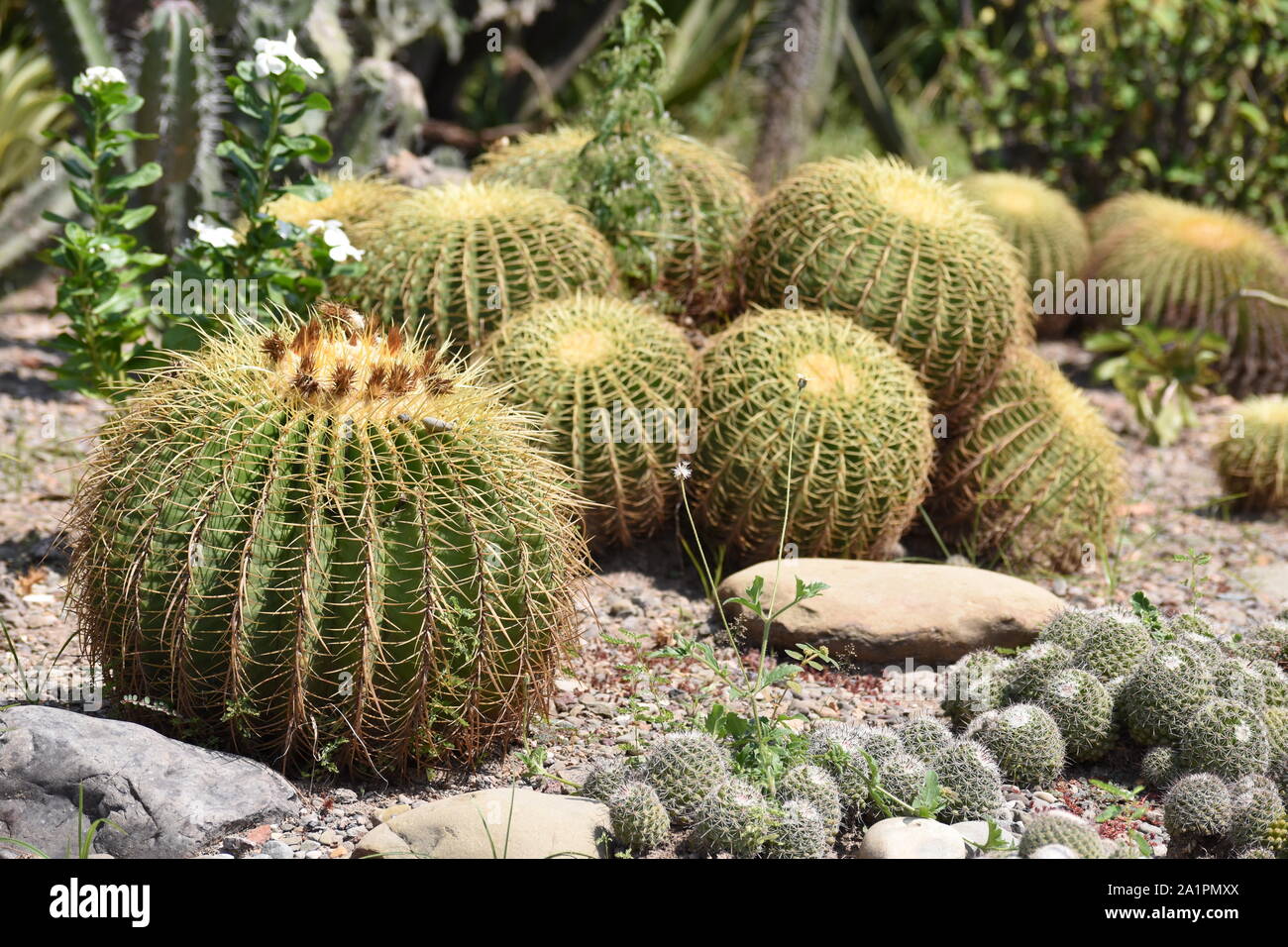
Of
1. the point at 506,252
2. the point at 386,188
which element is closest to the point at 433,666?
the point at 506,252

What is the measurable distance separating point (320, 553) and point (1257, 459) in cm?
441

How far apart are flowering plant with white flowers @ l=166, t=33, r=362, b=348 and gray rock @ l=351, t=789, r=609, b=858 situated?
1.78 metres

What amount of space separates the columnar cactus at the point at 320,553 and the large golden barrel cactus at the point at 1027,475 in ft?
7.30

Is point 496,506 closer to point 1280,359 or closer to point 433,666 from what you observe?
point 433,666

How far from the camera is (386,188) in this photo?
17.3 ft

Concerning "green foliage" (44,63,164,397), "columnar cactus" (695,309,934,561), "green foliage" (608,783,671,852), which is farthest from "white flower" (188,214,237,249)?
"green foliage" (608,783,671,852)

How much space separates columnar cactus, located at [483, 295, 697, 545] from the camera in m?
4.28

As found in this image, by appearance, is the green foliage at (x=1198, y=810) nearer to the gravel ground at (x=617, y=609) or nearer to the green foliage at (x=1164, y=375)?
the gravel ground at (x=617, y=609)

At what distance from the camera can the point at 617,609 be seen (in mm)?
4324

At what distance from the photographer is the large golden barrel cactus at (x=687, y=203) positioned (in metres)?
5.16

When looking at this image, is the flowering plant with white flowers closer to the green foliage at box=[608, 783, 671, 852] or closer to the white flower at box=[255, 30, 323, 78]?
the white flower at box=[255, 30, 323, 78]

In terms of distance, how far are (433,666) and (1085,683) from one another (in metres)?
1.66

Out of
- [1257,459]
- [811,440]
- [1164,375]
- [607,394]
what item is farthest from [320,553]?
[1164,375]

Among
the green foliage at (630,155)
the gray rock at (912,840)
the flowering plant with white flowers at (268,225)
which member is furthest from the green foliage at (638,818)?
the green foliage at (630,155)
